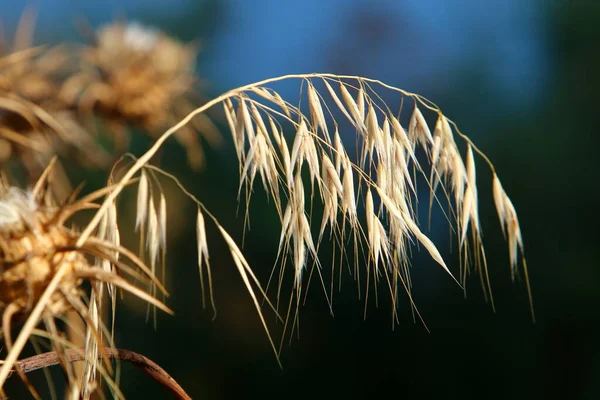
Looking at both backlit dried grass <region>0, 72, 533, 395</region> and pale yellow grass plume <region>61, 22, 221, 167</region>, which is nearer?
backlit dried grass <region>0, 72, 533, 395</region>

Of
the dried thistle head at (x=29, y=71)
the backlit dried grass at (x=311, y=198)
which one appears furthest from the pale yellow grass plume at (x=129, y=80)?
the backlit dried grass at (x=311, y=198)

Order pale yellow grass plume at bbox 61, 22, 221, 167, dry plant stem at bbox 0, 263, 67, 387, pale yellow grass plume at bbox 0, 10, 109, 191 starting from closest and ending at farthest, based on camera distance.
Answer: dry plant stem at bbox 0, 263, 67, 387 < pale yellow grass plume at bbox 0, 10, 109, 191 < pale yellow grass plume at bbox 61, 22, 221, 167

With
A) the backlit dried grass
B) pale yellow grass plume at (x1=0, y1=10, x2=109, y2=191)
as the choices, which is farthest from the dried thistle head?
the backlit dried grass

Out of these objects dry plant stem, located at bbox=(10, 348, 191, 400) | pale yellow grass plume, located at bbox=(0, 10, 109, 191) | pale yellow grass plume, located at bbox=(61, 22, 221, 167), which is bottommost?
dry plant stem, located at bbox=(10, 348, 191, 400)

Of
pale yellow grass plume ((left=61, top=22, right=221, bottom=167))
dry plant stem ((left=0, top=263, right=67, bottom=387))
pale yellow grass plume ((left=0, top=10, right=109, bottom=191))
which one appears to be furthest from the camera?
pale yellow grass plume ((left=61, top=22, right=221, bottom=167))

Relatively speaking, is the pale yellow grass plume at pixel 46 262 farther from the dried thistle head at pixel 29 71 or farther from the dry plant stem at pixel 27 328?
the dried thistle head at pixel 29 71

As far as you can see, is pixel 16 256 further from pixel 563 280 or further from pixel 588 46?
pixel 588 46

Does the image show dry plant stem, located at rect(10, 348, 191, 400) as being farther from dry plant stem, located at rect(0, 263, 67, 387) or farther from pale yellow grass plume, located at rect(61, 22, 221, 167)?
pale yellow grass plume, located at rect(61, 22, 221, 167)

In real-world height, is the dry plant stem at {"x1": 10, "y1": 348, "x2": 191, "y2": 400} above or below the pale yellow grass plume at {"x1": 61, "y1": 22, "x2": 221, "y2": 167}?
below
